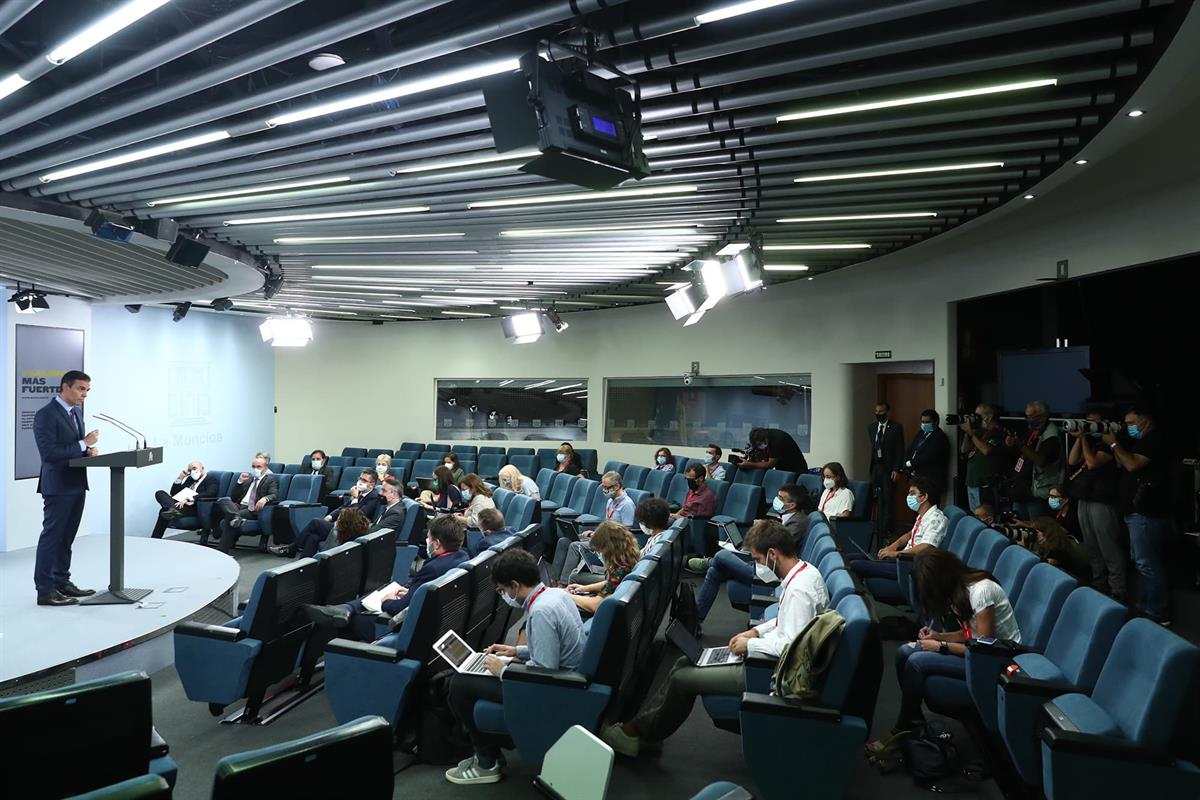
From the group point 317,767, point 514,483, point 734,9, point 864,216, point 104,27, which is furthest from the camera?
point 514,483

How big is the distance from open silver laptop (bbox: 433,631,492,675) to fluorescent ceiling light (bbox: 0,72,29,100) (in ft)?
10.3

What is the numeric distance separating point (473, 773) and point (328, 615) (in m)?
1.57

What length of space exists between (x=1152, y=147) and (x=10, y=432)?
11.4m

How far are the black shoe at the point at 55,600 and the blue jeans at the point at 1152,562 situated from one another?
8.02 m

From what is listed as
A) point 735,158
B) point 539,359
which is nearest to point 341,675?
point 735,158

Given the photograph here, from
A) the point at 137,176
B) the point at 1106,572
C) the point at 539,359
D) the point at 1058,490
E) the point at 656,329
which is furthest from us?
the point at 539,359

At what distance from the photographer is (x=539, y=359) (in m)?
14.3

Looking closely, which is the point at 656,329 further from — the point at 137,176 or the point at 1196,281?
the point at 137,176

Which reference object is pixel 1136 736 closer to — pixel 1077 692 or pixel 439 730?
pixel 1077 692

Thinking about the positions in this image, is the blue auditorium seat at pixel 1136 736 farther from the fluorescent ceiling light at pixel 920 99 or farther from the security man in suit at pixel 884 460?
the security man in suit at pixel 884 460

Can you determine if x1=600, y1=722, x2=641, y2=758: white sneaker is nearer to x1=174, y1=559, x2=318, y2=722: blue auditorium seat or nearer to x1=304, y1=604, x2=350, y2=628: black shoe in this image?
x1=304, y1=604, x2=350, y2=628: black shoe

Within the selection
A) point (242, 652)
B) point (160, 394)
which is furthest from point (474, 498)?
point (160, 394)

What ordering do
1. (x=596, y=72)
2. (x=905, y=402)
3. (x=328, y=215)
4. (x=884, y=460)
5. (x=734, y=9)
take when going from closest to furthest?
(x=734, y=9) < (x=596, y=72) < (x=328, y=215) < (x=884, y=460) < (x=905, y=402)

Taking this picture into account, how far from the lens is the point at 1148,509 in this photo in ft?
18.7
